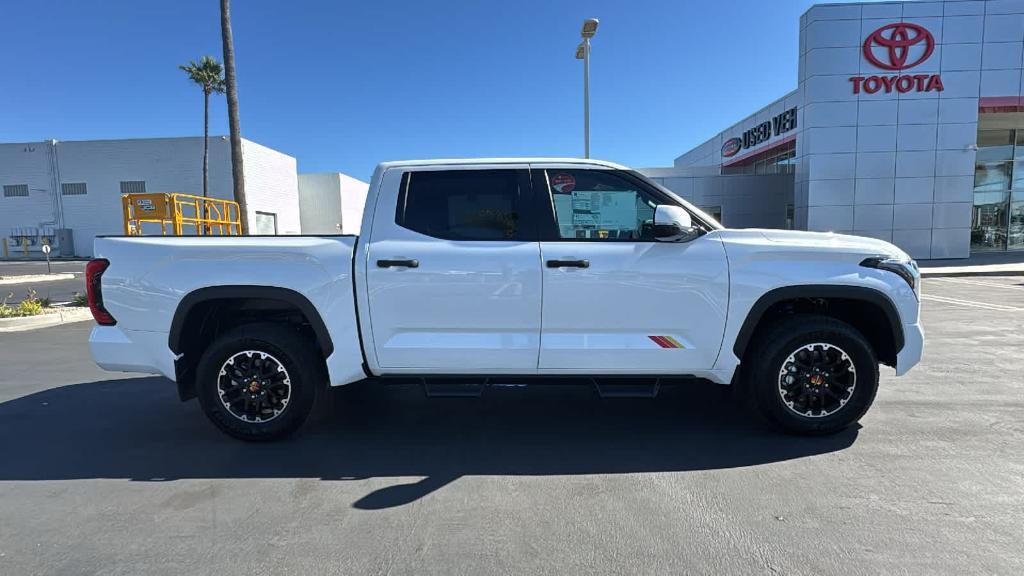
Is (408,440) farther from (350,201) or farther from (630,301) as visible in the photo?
(350,201)

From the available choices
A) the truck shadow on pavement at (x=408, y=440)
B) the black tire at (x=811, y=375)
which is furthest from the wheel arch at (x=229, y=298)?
the black tire at (x=811, y=375)

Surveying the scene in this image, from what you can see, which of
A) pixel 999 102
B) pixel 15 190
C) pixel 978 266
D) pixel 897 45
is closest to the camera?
pixel 978 266

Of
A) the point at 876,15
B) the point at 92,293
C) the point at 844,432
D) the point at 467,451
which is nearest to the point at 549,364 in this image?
the point at 467,451

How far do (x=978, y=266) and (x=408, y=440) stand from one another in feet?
70.1

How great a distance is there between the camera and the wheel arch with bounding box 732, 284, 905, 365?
3439mm

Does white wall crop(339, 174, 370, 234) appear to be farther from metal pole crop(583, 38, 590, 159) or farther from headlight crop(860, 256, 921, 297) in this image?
headlight crop(860, 256, 921, 297)

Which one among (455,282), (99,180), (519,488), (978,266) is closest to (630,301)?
(455,282)

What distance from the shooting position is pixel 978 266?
56.4 feet

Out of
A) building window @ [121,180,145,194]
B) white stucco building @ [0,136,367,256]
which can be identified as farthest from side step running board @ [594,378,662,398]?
building window @ [121,180,145,194]

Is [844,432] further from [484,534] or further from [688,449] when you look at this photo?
[484,534]

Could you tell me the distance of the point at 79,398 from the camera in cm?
484

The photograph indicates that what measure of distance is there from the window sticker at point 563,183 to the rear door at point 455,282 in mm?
204

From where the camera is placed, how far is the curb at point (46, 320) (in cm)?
862

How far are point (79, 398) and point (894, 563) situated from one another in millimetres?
6370
